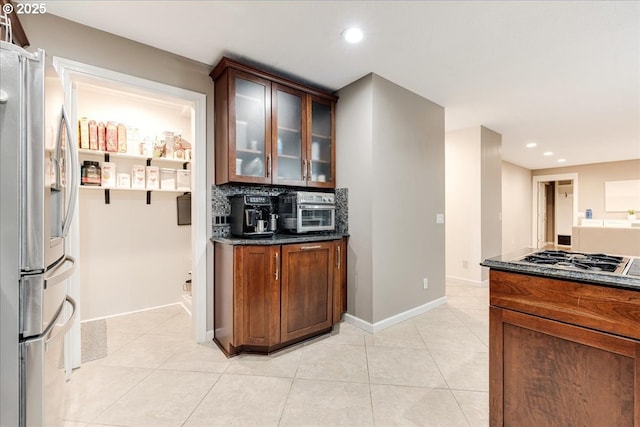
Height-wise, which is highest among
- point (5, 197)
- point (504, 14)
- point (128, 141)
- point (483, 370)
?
point (504, 14)

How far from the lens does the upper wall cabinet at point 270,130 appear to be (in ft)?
7.59

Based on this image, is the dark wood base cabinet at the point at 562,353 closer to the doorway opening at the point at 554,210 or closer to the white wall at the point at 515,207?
the white wall at the point at 515,207

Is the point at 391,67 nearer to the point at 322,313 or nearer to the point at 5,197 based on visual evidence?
the point at 322,313

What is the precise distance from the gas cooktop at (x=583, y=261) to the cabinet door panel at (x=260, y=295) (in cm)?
162

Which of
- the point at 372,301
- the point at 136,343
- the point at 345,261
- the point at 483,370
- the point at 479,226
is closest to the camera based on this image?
the point at 483,370

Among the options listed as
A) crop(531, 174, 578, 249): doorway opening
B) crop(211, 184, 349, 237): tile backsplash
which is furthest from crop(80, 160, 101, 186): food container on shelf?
crop(531, 174, 578, 249): doorway opening

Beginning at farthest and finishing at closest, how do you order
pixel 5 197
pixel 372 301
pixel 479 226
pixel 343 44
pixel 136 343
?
pixel 479 226 < pixel 372 301 < pixel 136 343 < pixel 343 44 < pixel 5 197

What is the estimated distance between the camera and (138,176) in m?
3.00

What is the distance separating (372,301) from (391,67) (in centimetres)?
217

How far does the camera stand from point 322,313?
2.50m

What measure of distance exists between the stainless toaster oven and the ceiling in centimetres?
117

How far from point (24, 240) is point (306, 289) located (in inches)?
69.6

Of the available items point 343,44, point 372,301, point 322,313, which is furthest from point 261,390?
point 343,44

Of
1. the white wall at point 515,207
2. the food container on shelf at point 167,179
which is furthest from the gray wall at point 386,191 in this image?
the white wall at point 515,207
